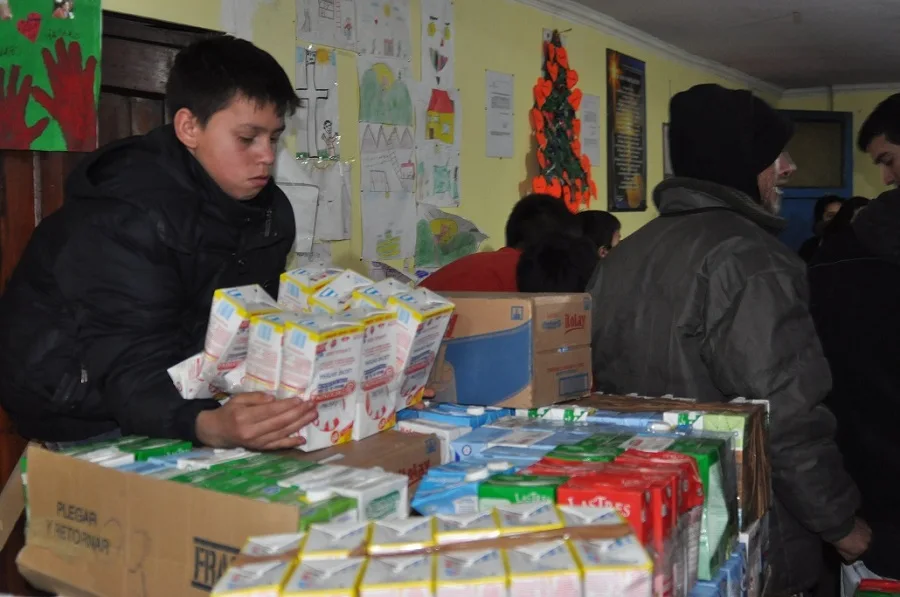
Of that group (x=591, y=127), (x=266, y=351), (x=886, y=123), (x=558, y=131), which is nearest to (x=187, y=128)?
(x=266, y=351)

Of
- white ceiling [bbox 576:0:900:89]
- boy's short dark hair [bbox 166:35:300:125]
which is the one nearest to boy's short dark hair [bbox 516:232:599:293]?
boy's short dark hair [bbox 166:35:300:125]

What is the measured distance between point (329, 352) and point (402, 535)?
46cm

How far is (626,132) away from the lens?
6523 millimetres

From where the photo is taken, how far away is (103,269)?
62.7 inches

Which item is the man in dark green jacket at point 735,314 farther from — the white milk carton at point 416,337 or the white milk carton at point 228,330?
the white milk carton at point 228,330

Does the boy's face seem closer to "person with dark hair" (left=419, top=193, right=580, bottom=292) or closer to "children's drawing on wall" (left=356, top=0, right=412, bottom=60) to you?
"person with dark hair" (left=419, top=193, right=580, bottom=292)

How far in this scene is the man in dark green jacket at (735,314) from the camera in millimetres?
1857

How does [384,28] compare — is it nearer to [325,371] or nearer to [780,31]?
[325,371]

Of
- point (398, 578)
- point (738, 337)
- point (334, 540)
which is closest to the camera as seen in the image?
point (398, 578)

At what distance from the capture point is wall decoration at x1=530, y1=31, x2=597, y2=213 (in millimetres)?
5207

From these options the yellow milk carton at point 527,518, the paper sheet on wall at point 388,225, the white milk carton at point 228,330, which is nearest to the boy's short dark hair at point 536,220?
the paper sheet on wall at point 388,225

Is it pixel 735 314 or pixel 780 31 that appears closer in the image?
pixel 735 314

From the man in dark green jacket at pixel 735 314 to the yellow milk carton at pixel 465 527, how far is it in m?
0.92

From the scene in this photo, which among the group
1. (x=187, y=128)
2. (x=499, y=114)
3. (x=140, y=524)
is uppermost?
(x=499, y=114)
